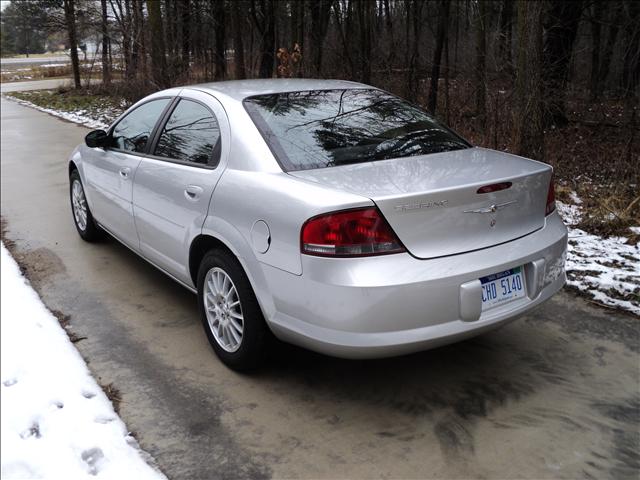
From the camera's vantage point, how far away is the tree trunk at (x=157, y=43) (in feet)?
44.9

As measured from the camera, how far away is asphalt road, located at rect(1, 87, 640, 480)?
273 cm

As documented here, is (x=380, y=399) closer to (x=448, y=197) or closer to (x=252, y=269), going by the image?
(x=252, y=269)

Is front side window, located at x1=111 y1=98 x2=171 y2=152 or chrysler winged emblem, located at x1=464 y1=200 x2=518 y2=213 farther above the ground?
front side window, located at x1=111 y1=98 x2=171 y2=152

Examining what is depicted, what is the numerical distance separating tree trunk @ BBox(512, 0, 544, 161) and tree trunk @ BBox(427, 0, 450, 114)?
12.8 ft

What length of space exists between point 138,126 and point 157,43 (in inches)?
391

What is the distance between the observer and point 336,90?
407cm

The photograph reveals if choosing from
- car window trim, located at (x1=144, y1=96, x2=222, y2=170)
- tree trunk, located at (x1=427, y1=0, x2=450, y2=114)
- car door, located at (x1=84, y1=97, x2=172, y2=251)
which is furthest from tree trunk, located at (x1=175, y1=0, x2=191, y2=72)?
car window trim, located at (x1=144, y1=96, x2=222, y2=170)

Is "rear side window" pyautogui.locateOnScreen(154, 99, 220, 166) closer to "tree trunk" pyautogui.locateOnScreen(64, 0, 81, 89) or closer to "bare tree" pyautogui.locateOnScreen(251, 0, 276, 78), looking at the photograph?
"bare tree" pyautogui.locateOnScreen(251, 0, 276, 78)

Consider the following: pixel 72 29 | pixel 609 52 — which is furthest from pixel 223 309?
pixel 72 29

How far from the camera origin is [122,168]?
4.63 metres

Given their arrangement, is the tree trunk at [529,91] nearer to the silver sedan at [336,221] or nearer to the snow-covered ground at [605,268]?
the snow-covered ground at [605,268]

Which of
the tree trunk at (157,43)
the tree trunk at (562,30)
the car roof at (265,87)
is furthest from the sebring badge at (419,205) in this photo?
the tree trunk at (157,43)

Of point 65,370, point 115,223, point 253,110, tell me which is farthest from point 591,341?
point 115,223

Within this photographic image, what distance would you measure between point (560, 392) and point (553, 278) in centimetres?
61
